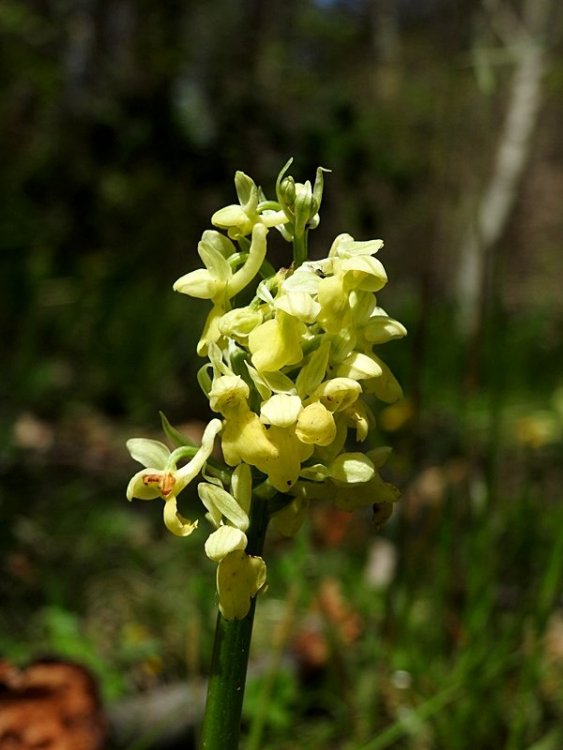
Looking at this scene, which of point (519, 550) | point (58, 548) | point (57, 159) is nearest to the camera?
point (519, 550)

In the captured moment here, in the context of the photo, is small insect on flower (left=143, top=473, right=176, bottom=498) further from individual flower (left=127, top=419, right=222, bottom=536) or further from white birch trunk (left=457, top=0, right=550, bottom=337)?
white birch trunk (left=457, top=0, right=550, bottom=337)

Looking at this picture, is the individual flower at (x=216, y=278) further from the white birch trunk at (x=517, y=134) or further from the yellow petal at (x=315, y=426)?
the white birch trunk at (x=517, y=134)

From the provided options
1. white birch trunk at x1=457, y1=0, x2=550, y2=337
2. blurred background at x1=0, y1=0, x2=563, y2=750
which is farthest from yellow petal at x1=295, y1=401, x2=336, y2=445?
white birch trunk at x1=457, y1=0, x2=550, y2=337

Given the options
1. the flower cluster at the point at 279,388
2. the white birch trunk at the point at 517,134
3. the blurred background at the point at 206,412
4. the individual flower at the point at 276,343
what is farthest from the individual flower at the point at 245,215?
the white birch trunk at the point at 517,134

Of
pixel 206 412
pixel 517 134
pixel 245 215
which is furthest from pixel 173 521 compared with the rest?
pixel 517 134

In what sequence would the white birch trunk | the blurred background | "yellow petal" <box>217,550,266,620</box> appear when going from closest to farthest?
"yellow petal" <box>217,550,266,620</box>, the blurred background, the white birch trunk

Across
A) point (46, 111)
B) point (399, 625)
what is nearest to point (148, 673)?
point (399, 625)

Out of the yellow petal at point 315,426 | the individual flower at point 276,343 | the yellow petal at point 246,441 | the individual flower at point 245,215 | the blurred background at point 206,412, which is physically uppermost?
the individual flower at point 245,215

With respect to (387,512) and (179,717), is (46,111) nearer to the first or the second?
(179,717)
